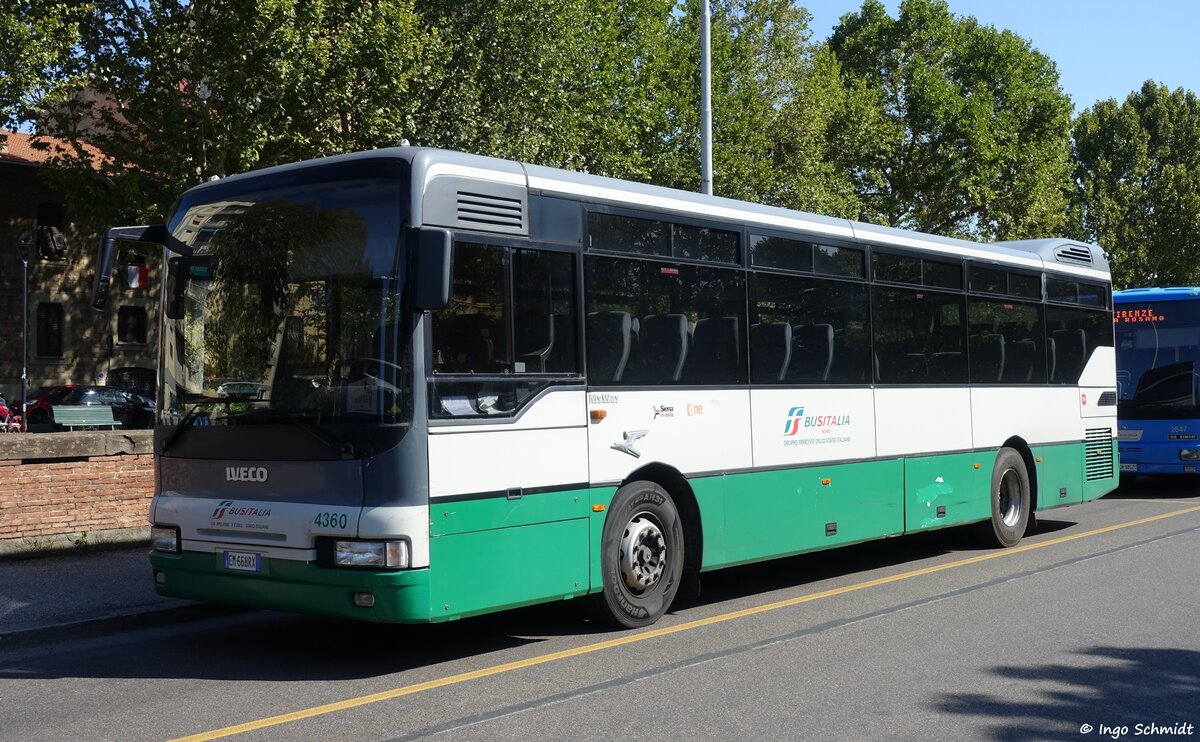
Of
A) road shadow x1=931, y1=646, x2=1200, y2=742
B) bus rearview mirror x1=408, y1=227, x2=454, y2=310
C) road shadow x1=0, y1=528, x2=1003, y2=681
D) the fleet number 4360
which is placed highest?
bus rearview mirror x1=408, y1=227, x2=454, y2=310

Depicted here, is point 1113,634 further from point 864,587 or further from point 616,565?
point 616,565

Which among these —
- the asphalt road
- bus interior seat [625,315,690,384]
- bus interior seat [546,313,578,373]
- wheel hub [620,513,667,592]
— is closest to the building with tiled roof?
the asphalt road

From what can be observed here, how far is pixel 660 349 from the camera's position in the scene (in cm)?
905

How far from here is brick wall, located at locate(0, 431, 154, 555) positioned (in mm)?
12266

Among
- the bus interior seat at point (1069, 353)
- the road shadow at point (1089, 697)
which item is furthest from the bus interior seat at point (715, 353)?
the bus interior seat at point (1069, 353)

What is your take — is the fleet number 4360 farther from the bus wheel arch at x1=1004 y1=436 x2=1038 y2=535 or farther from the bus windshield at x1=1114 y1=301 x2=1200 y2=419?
the bus windshield at x1=1114 y1=301 x2=1200 y2=419

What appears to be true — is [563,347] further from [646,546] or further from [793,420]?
[793,420]

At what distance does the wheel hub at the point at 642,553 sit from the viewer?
866 centimetres

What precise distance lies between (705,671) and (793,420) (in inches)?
140

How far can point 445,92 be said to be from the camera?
2670 cm

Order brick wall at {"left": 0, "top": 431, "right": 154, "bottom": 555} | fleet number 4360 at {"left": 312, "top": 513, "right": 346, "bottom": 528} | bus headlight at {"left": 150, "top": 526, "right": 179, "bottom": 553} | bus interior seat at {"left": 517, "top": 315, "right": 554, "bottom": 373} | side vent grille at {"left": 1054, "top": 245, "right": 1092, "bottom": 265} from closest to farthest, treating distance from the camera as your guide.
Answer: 1. fleet number 4360 at {"left": 312, "top": 513, "right": 346, "bottom": 528}
2. bus interior seat at {"left": 517, "top": 315, "right": 554, "bottom": 373}
3. bus headlight at {"left": 150, "top": 526, "right": 179, "bottom": 553}
4. brick wall at {"left": 0, "top": 431, "right": 154, "bottom": 555}
5. side vent grille at {"left": 1054, "top": 245, "right": 1092, "bottom": 265}

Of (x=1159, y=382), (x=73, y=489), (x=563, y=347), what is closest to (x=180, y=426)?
(x=563, y=347)

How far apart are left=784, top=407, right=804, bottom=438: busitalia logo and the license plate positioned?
4.58 m

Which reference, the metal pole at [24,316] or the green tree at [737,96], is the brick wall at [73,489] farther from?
the metal pole at [24,316]
